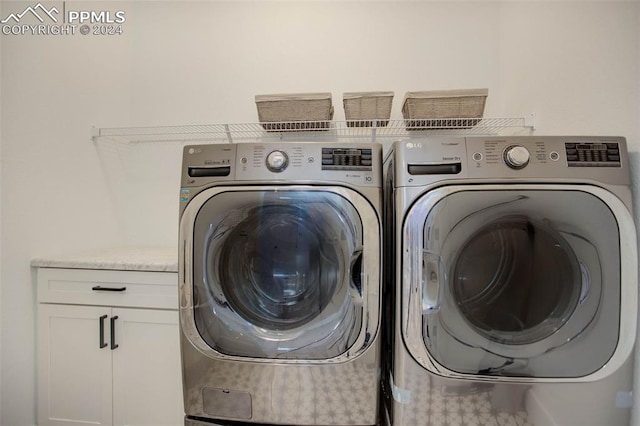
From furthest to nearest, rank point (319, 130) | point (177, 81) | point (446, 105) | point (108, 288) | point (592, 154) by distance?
point (177, 81)
point (319, 130)
point (446, 105)
point (108, 288)
point (592, 154)

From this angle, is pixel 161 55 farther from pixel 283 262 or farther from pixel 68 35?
pixel 283 262

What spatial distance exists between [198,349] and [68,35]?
1.77 meters

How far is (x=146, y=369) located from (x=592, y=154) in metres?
1.89

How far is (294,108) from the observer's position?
1.42 metres

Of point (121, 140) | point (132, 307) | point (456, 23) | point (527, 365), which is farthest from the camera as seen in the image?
→ point (121, 140)

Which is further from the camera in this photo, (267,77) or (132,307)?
(267,77)

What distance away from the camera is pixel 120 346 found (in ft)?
4.10

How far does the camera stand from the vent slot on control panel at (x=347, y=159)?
0.95m

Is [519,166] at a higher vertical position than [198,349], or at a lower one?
higher

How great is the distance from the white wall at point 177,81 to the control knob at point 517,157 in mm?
393

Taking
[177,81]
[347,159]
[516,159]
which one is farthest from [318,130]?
[177,81]

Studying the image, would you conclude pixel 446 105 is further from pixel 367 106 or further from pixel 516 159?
pixel 516 159

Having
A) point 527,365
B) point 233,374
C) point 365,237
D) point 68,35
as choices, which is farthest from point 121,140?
point 527,365

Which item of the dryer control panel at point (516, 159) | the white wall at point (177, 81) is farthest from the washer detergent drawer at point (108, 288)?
the dryer control panel at point (516, 159)
